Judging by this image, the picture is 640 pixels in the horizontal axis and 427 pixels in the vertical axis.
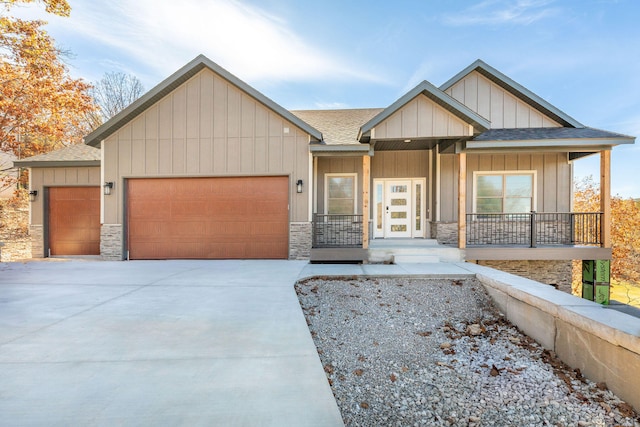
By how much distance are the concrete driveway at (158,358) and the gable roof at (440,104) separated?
15.4 feet

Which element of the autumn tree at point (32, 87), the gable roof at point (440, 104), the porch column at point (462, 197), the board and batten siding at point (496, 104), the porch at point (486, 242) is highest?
the autumn tree at point (32, 87)

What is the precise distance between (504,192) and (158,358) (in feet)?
32.7

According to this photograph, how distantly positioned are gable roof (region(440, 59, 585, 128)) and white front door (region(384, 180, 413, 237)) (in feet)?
11.0

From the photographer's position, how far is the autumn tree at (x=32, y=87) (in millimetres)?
10250

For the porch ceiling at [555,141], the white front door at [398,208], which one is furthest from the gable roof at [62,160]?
the porch ceiling at [555,141]

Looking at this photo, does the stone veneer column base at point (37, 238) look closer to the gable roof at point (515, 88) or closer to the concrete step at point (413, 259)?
the concrete step at point (413, 259)

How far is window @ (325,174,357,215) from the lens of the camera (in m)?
9.44

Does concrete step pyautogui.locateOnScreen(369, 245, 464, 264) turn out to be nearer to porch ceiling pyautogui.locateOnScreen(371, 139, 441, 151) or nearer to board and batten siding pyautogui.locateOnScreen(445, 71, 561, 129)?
porch ceiling pyautogui.locateOnScreen(371, 139, 441, 151)

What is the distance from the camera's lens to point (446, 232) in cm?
893

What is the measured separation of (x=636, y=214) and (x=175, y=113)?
26.2 m

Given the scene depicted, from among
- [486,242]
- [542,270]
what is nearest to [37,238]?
[486,242]

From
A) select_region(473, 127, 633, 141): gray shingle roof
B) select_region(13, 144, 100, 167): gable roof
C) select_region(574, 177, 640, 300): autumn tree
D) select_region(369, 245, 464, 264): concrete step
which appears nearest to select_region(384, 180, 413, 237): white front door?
select_region(369, 245, 464, 264): concrete step

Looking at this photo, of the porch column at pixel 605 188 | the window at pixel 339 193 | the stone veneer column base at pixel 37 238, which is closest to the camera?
the porch column at pixel 605 188

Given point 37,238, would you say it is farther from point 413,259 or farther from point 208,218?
point 413,259
